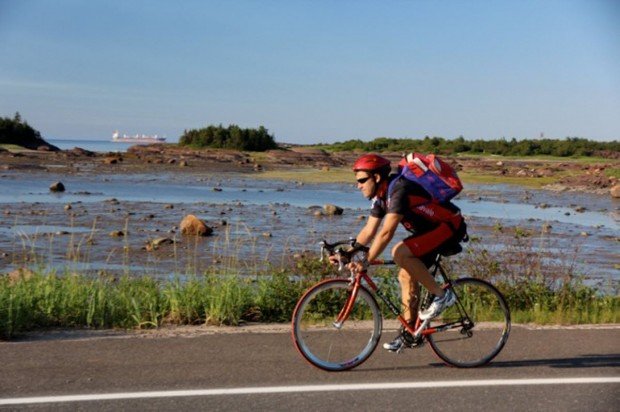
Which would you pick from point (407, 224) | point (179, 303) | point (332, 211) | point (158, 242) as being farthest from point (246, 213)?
point (407, 224)

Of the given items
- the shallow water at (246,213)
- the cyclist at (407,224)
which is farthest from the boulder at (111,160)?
the cyclist at (407,224)

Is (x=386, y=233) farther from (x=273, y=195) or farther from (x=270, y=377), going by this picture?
(x=273, y=195)

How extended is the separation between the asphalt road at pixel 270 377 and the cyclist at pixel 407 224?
587 millimetres

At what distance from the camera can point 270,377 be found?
6.52 metres

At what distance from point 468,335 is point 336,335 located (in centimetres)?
125

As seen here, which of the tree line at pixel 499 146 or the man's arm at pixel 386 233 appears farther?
the tree line at pixel 499 146

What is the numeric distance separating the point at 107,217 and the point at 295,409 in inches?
719

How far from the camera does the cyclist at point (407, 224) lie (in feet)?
21.3

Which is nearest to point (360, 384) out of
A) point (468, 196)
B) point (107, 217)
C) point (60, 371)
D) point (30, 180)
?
point (60, 371)

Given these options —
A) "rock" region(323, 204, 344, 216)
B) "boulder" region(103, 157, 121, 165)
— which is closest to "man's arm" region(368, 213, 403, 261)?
"rock" region(323, 204, 344, 216)

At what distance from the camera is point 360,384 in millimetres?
6434

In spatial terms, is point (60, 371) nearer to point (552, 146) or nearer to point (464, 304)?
point (464, 304)

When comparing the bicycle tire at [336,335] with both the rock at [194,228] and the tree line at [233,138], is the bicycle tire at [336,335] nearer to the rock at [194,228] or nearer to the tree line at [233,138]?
the rock at [194,228]

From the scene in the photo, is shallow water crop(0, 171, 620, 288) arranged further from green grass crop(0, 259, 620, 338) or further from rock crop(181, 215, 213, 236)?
green grass crop(0, 259, 620, 338)
